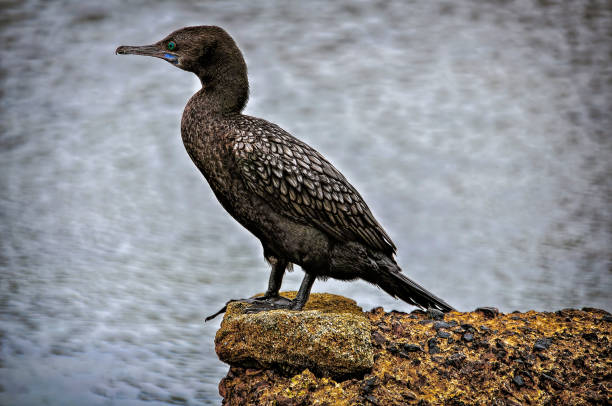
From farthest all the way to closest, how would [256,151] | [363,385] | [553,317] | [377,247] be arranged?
1. [553,317]
2. [377,247]
3. [256,151]
4. [363,385]

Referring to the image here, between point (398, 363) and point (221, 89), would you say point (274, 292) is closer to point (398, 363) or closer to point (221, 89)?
point (398, 363)

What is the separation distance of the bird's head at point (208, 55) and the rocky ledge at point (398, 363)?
1657mm

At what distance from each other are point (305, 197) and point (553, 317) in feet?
7.68

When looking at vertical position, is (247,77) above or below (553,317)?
above

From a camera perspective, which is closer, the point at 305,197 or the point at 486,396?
the point at 486,396

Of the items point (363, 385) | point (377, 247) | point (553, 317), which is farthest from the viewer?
point (553, 317)

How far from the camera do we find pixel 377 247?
478 cm

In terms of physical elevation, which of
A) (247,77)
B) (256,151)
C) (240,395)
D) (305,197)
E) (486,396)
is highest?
(247,77)

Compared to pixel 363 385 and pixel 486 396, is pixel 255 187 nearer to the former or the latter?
pixel 363 385

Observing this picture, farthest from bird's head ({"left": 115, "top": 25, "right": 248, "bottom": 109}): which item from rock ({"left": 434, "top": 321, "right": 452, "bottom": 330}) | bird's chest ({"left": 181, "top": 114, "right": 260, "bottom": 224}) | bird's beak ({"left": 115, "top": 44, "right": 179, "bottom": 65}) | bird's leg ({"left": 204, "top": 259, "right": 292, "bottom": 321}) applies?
rock ({"left": 434, "top": 321, "right": 452, "bottom": 330})

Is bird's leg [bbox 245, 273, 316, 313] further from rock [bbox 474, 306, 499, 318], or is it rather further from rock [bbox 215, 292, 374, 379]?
rock [bbox 474, 306, 499, 318]

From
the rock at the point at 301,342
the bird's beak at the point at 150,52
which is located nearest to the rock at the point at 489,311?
the rock at the point at 301,342

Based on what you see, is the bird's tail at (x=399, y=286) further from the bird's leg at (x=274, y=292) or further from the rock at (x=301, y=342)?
the bird's leg at (x=274, y=292)

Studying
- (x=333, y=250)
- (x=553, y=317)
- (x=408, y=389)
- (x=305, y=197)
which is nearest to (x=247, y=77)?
(x=305, y=197)
